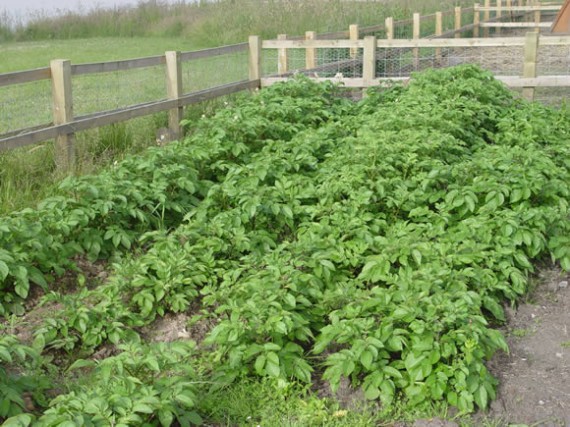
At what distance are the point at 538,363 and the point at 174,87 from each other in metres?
6.01

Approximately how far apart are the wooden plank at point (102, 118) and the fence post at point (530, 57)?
392 cm

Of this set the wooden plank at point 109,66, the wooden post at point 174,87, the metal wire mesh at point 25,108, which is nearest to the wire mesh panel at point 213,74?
the metal wire mesh at point 25,108

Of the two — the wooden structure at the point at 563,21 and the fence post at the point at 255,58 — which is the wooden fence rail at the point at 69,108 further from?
the wooden structure at the point at 563,21

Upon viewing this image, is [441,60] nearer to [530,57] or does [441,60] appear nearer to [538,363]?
[530,57]

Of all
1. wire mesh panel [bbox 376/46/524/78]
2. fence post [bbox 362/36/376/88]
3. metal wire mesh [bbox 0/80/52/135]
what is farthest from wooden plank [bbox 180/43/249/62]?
wire mesh panel [bbox 376/46/524/78]

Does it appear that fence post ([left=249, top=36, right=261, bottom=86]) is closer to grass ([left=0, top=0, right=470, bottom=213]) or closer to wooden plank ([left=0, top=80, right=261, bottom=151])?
wooden plank ([left=0, top=80, right=261, bottom=151])

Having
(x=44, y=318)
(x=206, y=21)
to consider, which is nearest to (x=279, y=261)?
(x=44, y=318)

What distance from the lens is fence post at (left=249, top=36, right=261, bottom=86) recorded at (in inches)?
460

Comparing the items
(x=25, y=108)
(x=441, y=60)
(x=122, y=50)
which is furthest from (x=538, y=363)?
(x=122, y=50)

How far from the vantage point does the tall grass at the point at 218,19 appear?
25047 millimetres

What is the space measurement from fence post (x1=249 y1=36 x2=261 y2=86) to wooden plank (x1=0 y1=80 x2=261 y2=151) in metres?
1.06

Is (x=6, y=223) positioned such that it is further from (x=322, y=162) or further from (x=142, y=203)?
(x=322, y=162)

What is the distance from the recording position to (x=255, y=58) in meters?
11.7

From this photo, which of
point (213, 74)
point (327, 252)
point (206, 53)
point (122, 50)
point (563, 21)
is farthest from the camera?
point (122, 50)
